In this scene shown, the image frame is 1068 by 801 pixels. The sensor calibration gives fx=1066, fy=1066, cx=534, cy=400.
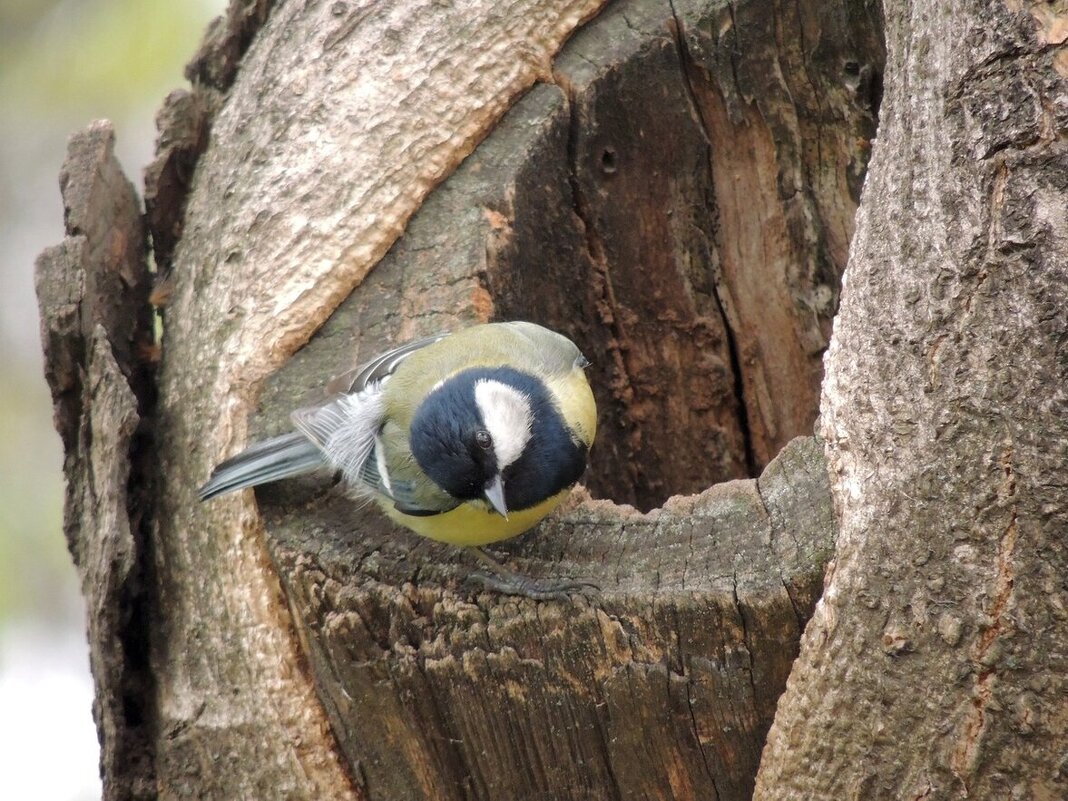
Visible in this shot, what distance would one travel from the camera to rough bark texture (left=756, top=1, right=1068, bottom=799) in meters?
1.54

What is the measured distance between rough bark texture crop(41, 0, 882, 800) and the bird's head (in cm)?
14

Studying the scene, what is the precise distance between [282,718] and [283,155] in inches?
54.7

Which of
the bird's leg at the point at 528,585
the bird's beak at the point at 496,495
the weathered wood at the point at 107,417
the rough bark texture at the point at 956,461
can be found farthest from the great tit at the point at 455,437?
the rough bark texture at the point at 956,461

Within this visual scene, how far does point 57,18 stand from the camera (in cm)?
516

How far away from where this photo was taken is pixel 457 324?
246cm

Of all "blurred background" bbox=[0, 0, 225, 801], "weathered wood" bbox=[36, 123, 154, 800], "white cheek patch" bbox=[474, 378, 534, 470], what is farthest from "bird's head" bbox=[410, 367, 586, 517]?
"blurred background" bbox=[0, 0, 225, 801]

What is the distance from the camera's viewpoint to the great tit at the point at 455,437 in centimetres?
214

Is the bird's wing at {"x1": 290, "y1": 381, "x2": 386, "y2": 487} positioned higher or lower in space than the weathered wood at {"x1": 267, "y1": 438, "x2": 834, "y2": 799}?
higher

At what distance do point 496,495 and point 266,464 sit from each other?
0.51m

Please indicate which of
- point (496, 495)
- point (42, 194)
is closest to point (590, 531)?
point (496, 495)

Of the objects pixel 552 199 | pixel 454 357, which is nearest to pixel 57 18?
pixel 552 199

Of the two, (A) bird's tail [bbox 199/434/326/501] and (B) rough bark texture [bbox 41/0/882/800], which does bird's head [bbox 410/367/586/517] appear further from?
(A) bird's tail [bbox 199/434/326/501]

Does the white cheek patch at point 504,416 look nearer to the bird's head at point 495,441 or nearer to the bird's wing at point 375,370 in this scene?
the bird's head at point 495,441

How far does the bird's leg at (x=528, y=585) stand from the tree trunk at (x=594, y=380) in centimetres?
3
